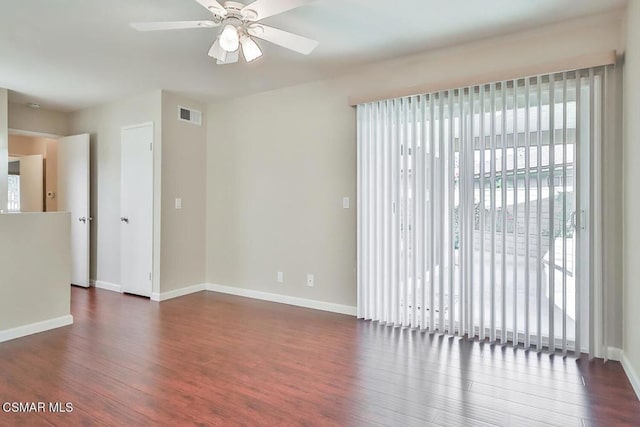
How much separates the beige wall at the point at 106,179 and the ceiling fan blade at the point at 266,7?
9.71 ft

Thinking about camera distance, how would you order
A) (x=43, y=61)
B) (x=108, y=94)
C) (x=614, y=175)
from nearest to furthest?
(x=614, y=175), (x=43, y=61), (x=108, y=94)

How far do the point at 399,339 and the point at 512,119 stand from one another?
1982 millimetres

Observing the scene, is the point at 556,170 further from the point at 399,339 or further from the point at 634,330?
the point at 399,339

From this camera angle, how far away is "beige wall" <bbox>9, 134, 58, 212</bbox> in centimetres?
595

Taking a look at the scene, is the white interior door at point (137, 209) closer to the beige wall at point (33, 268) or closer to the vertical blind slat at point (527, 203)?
the beige wall at point (33, 268)

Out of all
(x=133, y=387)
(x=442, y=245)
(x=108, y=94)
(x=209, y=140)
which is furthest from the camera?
(x=209, y=140)

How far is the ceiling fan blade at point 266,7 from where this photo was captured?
2.03 meters

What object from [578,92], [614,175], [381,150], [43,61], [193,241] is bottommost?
[193,241]

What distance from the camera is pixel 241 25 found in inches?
91.7

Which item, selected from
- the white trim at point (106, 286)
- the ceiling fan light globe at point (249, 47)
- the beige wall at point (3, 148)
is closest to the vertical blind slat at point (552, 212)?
the ceiling fan light globe at point (249, 47)

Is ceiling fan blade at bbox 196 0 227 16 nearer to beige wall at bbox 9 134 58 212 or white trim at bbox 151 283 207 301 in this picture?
white trim at bbox 151 283 207 301

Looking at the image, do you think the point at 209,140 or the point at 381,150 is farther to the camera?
the point at 209,140

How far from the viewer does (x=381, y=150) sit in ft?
11.5

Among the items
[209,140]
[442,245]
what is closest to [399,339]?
[442,245]
